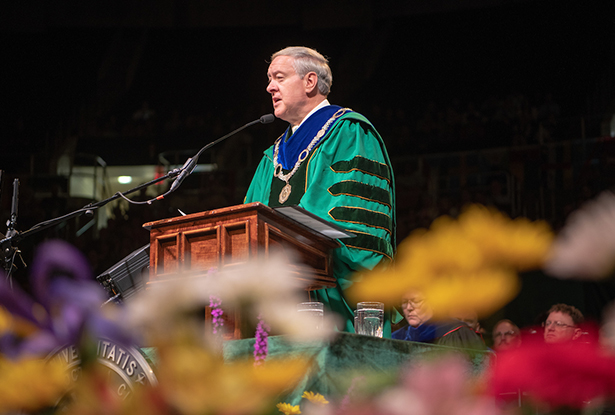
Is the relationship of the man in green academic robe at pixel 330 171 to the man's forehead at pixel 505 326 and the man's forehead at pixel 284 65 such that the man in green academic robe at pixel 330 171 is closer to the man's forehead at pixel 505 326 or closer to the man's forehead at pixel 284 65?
the man's forehead at pixel 284 65

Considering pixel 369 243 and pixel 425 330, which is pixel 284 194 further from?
pixel 425 330

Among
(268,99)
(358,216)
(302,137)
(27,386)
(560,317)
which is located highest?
(268,99)

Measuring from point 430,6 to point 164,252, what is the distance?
7.22 meters

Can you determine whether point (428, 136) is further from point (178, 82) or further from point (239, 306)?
point (239, 306)

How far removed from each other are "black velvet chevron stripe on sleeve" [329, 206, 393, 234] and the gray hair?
71cm

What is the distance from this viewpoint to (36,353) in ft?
1.33

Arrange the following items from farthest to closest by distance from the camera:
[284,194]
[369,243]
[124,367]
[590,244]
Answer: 1. [284,194]
2. [369,243]
3. [124,367]
4. [590,244]

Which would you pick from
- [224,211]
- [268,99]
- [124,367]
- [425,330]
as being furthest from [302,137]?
[268,99]

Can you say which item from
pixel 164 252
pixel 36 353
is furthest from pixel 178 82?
pixel 36 353

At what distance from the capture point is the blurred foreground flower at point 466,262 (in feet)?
1.21

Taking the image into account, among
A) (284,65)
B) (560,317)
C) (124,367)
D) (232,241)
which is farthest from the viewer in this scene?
(560,317)

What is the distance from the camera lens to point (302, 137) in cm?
284

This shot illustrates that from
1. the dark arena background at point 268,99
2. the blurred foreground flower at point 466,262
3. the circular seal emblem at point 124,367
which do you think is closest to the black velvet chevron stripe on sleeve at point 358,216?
the circular seal emblem at point 124,367

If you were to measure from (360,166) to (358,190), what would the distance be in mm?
116
